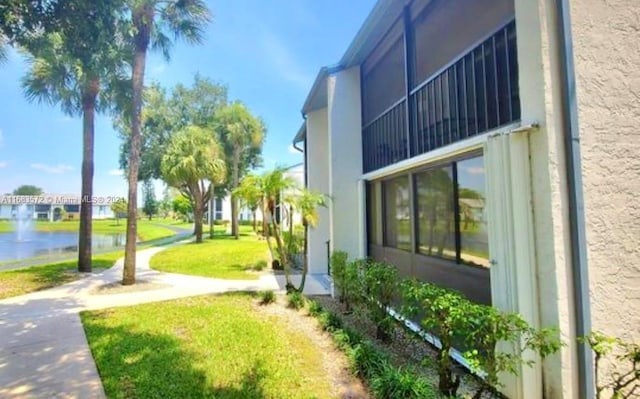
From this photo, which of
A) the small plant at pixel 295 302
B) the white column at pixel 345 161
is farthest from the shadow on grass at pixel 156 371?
the white column at pixel 345 161

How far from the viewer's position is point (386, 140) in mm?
7895

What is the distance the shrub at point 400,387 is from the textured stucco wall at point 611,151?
1.73 metres

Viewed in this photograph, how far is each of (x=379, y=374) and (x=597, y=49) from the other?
14.0ft

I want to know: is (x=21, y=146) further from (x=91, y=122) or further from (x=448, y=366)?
(x=448, y=366)

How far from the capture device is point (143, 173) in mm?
30016

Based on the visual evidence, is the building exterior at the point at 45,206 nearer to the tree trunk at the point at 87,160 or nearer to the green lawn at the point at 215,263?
the green lawn at the point at 215,263

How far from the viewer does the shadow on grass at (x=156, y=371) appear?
4.11m

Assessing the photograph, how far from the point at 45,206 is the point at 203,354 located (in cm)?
7319

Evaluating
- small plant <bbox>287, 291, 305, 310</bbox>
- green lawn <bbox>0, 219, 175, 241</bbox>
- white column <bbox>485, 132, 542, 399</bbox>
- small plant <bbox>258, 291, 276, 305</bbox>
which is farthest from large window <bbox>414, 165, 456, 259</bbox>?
green lawn <bbox>0, 219, 175, 241</bbox>

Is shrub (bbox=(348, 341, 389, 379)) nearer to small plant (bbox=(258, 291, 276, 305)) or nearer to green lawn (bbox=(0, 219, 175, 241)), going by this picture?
small plant (bbox=(258, 291, 276, 305))

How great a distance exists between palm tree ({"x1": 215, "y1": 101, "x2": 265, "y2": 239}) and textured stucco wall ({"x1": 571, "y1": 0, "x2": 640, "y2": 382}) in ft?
83.9

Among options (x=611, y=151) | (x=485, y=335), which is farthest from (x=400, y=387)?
(x=611, y=151)

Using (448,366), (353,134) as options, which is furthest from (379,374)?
(353,134)

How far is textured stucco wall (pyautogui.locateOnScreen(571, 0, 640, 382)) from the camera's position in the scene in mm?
3303
